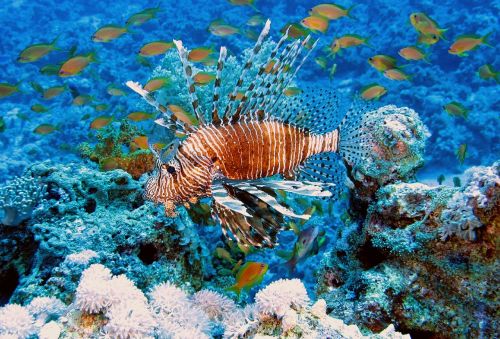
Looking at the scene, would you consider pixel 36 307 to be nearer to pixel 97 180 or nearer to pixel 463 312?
pixel 97 180

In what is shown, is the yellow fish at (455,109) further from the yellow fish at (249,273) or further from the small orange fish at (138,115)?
the yellow fish at (249,273)

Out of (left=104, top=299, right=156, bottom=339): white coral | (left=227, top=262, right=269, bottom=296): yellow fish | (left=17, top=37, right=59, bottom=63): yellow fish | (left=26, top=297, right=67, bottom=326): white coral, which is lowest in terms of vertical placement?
(left=227, top=262, right=269, bottom=296): yellow fish

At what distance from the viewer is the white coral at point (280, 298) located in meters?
1.70

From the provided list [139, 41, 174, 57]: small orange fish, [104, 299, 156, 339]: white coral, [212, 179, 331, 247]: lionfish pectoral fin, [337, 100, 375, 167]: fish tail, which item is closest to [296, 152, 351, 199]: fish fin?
[337, 100, 375, 167]: fish tail

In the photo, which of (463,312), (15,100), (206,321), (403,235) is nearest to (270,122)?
(403,235)

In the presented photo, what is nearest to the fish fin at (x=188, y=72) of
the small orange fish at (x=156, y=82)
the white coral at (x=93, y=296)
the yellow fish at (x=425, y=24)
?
the white coral at (x=93, y=296)

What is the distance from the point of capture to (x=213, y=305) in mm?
2502

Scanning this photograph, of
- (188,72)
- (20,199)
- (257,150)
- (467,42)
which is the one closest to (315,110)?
(257,150)

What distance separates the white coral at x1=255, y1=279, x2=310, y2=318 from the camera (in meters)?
1.70

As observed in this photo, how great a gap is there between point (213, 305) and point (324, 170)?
1435 millimetres

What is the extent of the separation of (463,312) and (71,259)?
2.55 meters

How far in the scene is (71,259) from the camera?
270 cm

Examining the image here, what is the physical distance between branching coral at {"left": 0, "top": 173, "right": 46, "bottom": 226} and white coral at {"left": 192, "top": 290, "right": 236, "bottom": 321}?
1.92 m

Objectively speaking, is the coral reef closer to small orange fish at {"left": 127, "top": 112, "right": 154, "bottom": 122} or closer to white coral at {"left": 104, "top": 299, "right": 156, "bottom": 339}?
white coral at {"left": 104, "top": 299, "right": 156, "bottom": 339}
